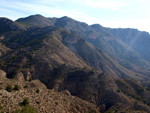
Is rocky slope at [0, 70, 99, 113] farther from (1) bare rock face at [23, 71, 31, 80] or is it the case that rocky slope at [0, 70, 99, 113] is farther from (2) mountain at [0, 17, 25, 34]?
(2) mountain at [0, 17, 25, 34]

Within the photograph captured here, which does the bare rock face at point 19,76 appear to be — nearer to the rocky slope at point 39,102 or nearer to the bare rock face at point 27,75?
the bare rock face at point 27,75

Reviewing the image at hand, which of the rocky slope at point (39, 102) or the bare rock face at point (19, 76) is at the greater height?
the rocky slope at point (39, 102)

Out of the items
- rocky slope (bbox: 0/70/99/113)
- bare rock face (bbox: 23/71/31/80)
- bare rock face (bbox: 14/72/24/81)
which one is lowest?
bare rock face (bbox: 23/71/31/80)

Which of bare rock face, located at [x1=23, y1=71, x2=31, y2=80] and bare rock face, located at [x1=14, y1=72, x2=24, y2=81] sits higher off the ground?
Result: bare rock face, located at [x1=14, y1=72, x2=24, y2=81]

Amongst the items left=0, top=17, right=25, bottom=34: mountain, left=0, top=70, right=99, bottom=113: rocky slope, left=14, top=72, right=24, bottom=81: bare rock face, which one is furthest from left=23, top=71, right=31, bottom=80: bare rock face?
left=0, top=17, right=25, bottom=34: mountain

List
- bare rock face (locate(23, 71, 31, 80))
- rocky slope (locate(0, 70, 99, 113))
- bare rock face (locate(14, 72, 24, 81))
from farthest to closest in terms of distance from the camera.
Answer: bare rock face (locate(23, 71, 31, 80))
bare rock face (locate(14, 72, 24, 81))
rocky slope (locate(0, 70, 99, 113))

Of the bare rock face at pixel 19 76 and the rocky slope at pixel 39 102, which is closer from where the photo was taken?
the rocky slope at pixel 39 102

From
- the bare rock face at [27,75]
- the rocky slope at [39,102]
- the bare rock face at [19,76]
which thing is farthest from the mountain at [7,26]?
the rocky slope at [39,102]

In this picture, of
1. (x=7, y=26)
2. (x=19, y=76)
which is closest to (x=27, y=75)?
(x=19, y=76)

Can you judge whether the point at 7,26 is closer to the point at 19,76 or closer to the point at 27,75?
the point at 27,75

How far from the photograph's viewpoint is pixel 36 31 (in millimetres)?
153500

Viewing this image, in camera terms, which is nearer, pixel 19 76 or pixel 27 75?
pixel 19 76

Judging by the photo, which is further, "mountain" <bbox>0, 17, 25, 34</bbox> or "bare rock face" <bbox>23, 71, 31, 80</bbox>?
"mountain" <bbox>0, 17, 25, 34</bbox>

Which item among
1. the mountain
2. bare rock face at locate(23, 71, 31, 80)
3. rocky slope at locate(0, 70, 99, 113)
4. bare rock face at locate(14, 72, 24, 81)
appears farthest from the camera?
the mountain
